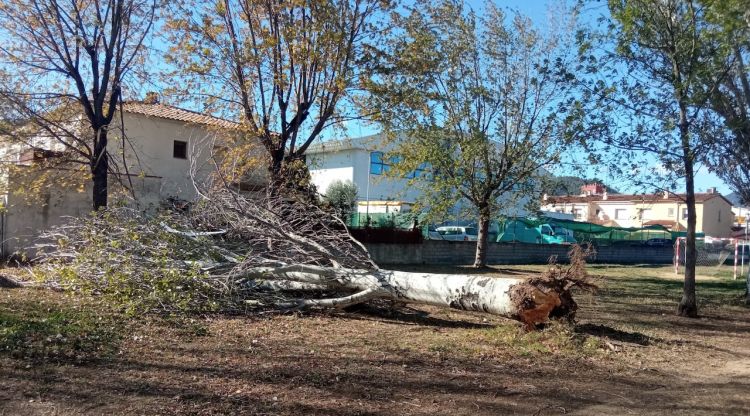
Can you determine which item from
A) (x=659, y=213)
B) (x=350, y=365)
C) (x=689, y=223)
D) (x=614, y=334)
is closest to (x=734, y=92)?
(x=689, y=223)

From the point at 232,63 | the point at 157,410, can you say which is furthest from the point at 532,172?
the point at 157,410

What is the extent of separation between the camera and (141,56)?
14.2m

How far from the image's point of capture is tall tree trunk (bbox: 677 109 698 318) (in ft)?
34.2

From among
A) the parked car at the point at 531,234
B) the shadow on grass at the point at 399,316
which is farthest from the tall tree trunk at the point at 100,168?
the parked car at the point at 531,234

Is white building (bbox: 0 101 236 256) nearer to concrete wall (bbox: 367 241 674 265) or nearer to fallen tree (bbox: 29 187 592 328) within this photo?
fallen tree (bbox: 29 187 592 328)

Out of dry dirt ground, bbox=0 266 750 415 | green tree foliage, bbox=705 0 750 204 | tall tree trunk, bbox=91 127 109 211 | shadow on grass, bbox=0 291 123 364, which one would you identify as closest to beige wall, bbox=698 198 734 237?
green tree foliage, bbox=705 0 750 204

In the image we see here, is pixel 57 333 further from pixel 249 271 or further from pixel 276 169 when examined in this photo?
pixel 276 169

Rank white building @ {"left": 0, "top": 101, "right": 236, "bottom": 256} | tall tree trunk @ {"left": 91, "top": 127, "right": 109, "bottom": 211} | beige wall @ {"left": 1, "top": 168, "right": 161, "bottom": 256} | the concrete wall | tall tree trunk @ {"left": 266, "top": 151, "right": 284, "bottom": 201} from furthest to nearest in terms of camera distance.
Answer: the concrete wall, beige wall @ {"left": 1, "top": 168, "right": 161, "bottom": 256}, white building @ {"left": 0, "top": 101, "right": 236, "bottom": 256}, tall tree trunk @ {"left": 91, "top": 127, "right": 109, "bottom": 211}, tall tree trunk @ {"left": 266, "top": 151, "right": 284, "bottom": 201}

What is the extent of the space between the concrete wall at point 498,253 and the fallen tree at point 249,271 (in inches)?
431

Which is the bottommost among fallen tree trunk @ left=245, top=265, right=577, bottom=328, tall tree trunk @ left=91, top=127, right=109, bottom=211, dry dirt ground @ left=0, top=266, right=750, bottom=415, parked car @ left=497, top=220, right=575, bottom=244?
dry dirt ground @ left=0, top=266, right=750, bottom=415

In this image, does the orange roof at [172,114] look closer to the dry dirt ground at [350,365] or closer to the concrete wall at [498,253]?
the concrete wall at [498,253]

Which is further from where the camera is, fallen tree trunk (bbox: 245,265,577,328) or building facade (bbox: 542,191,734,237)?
building facade (bbox: 542,191,734,237)

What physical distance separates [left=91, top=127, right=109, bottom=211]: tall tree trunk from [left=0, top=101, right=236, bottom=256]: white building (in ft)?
1.02

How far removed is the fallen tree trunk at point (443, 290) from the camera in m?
7.60
